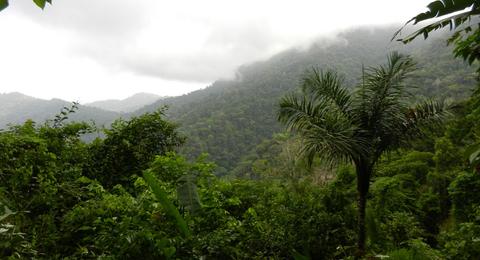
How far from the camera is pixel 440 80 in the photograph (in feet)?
154

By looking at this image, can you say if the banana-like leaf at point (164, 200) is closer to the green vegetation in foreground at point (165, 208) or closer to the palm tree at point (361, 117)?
the green vegetation in foreground at point (165, 208)

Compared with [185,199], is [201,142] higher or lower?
lower

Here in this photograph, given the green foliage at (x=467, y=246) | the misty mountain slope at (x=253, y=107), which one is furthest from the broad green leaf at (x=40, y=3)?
the misty mountain slope at (x=253, y=107)

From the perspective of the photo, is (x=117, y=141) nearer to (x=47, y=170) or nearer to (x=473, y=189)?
(x=47, y=170)

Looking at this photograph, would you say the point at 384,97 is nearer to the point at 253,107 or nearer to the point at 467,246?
the point at 467,246

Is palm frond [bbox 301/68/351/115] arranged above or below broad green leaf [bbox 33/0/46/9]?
below

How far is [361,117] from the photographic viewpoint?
612 centimetres

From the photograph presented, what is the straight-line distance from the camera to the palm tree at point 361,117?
19.0ft

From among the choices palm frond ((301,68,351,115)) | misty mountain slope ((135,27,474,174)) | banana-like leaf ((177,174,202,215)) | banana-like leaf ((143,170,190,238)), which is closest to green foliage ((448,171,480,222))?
palm frond ((301,68,351,115))

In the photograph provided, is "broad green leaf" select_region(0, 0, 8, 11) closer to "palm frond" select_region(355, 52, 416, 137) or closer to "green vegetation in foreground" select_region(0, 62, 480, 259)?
"green vegetation in foreground" select_region(0, 62, 480, 259)

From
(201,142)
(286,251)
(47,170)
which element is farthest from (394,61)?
(201,142)

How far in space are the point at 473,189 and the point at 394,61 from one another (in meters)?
4.95

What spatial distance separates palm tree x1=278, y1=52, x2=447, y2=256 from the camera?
5797mm

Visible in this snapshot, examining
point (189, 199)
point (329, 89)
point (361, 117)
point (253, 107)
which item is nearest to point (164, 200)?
point (189, 199)
